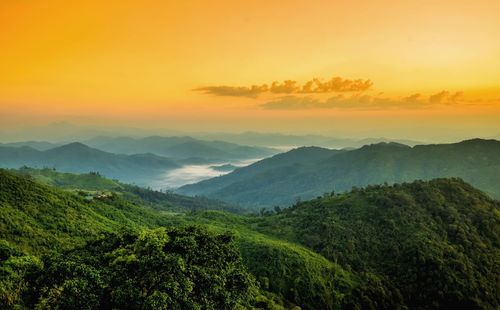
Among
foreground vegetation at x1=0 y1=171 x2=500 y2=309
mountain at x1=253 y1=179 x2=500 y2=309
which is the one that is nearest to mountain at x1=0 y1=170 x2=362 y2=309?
foreground vegetation at x1=0 y1=171 x2=500 y2=309

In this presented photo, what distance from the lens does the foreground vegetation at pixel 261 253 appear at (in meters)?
30.0

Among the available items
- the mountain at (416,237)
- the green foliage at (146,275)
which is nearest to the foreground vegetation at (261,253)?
the green foliage at (146,275)

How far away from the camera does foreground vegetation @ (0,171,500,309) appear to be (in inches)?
1179

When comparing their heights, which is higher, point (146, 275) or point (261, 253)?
point (146, 275)

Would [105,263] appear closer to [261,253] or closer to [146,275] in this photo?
[146,275]

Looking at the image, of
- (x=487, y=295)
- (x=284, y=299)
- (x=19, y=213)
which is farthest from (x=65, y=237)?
(x=487, y=295)

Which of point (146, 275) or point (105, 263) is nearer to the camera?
point (146, 275)

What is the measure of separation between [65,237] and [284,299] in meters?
44.9

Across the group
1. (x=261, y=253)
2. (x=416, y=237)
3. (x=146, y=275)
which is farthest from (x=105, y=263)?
(x=416, y=237)

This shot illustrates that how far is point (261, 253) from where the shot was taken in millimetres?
87062

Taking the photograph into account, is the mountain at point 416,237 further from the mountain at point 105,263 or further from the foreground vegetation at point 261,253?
the mountain at point 105,263

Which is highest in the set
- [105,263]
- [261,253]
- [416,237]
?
[105,263]

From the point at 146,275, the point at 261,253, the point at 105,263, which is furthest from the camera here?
the point at 261,253

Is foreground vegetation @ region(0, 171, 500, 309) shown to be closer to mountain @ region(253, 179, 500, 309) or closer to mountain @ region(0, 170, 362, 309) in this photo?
mountain @ region(0, 170, 362, 309)
